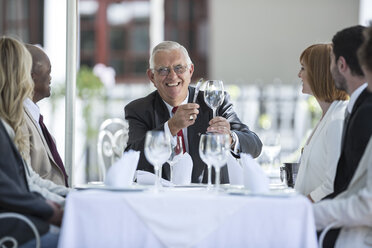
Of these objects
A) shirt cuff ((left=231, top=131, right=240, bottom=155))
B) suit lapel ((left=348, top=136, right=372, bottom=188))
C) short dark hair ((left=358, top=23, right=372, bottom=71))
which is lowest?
shirt cuff ((left=231, top=131, right=240, bottom=155))

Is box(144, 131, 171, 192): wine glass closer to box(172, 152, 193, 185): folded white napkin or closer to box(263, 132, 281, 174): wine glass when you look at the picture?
box(172, 152, 193, 185): folded white napkin

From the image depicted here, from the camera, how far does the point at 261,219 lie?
234 centimetres

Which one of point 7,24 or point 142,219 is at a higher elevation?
point 7,24

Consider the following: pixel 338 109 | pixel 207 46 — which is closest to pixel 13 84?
pixel 338 109

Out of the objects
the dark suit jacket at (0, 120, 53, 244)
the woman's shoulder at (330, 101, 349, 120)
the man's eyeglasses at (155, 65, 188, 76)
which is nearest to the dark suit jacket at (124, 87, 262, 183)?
the man's eyeglasses at (155, 65, 188, 76)

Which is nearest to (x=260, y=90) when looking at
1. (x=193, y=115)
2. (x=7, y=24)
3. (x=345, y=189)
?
(x=7, y=24)

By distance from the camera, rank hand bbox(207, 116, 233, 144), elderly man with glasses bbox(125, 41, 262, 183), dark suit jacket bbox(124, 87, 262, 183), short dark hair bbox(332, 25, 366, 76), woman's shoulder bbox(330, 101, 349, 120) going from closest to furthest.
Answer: short dark hair bbox(332, 25, 366, 76), woman's shoulder bbox(330, 101, 349, 120), hand bbox(207, 116, 233, 144), dark suit jacket bbox(124, 87, 262, 183), elderly man with glasses bbox(125, 41, 262, 183)

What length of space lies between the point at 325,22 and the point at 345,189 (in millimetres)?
10298

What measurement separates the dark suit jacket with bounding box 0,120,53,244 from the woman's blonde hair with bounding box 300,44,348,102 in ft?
4.66

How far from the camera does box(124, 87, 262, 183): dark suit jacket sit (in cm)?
373

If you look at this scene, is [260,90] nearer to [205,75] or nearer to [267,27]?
[267,27]

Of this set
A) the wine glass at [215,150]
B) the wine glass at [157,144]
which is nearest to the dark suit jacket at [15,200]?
the wine glass at [157,144]

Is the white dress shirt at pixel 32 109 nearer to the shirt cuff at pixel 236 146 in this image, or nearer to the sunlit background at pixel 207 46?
the shirt cuff at pixel 236 146

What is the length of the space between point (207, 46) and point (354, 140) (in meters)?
11.4
